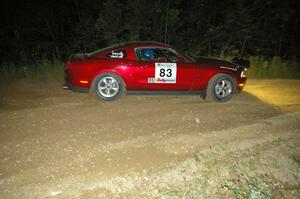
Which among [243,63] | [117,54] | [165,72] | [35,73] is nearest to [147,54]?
[165,72]

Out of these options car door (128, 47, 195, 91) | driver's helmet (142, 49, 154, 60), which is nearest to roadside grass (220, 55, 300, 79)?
car door (128, 47, 195, 91)

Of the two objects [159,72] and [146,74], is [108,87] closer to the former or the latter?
[146,74]

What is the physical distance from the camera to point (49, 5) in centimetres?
1919

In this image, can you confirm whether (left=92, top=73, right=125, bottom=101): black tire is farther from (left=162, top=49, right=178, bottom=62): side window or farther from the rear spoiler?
the rear spoiler

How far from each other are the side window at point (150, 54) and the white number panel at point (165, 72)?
0.65 ft

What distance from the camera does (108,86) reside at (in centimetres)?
802

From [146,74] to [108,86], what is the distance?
1.01 metres

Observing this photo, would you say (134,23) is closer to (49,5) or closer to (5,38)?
(49,5)

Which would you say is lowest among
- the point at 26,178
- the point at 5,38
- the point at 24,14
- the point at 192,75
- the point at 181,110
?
the point at 26,178

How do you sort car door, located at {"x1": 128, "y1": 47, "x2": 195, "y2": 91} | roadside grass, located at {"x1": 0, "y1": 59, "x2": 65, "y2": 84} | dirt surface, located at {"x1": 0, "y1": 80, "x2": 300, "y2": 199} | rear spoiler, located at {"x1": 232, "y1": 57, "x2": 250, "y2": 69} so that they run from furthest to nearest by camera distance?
roadside grass, located at {"x1": 0, "y1": 59, "x2": 65, "y2": 84} < rear spoiler, located at {"x1": 232, "y1": 57, "x2": 250, "y2": 69} < car door, located at {"x1": 128, "y1": 47, "x2": 195, "y2": 91} < dirt surface, located at {"x1": 0, "y1": 80, "x2": 300, "y2": 199}

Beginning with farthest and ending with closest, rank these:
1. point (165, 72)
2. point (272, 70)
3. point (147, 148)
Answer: point (272, 70), point (165, 72), point (147, 148)

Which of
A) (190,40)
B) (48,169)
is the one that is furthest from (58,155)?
(190,40)

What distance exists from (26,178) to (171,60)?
16.0 ft

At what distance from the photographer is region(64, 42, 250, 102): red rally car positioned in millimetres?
7855
